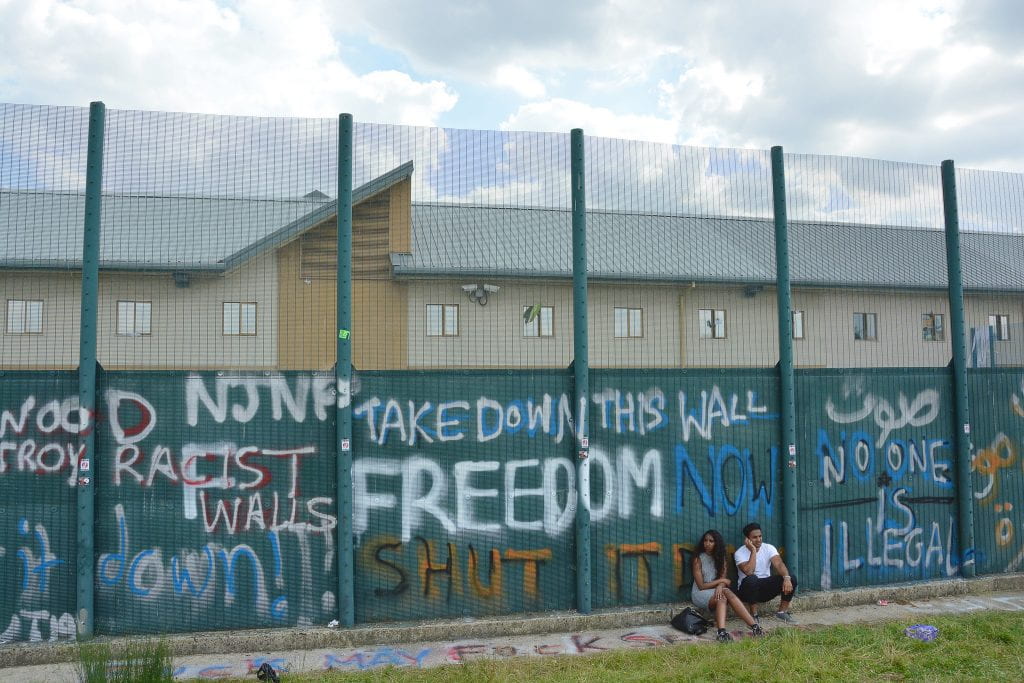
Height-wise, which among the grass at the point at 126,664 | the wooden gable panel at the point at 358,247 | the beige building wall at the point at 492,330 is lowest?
the grass at the point at 126,664

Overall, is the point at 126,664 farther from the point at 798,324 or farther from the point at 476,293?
the point at 798,324

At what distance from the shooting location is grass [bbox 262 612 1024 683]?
483 centimetres

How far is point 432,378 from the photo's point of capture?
19.6 ft

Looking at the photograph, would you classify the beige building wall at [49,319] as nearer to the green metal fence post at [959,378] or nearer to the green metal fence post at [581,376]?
the green metal fence post at [581,376]

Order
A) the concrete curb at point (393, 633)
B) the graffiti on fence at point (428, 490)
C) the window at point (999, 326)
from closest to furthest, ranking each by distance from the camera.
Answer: the concrete curb at point (393, 633), the graffiti on fence at point (428, 490), the window at point (999, 326)

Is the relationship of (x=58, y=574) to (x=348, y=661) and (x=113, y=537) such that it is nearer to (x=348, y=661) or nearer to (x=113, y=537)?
(x=113, y=537)

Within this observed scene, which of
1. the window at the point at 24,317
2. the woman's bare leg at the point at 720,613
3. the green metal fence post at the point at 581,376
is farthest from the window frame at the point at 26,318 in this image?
the woman's bare leg at the point at 720,613

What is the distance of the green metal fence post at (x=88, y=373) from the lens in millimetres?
5379

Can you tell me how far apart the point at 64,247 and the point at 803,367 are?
640cm

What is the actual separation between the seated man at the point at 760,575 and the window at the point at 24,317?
236 inches

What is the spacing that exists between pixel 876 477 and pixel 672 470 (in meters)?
2.08

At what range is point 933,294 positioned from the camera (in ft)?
23.6

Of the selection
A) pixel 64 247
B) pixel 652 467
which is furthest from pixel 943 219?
pixel 64 247

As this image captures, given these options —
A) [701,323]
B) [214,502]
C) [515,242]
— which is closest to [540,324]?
[515,242]
